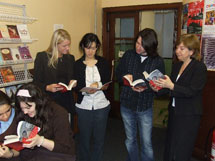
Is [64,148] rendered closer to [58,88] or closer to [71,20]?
[58,88]

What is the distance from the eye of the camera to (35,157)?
1457mm

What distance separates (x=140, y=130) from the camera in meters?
2.07

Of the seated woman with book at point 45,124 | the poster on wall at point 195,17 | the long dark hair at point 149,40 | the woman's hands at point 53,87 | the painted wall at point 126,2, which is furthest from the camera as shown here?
the painted wall at point 126,2

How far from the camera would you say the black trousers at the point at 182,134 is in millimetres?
1927

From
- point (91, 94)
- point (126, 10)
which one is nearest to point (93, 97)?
point (91, 94)

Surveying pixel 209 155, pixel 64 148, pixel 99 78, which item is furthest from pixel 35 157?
pixel 209 155

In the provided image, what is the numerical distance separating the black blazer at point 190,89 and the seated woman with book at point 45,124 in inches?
39.7

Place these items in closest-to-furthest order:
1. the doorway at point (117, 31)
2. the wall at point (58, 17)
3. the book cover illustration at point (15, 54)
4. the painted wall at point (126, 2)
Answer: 1. the book cover illustration at point (15, 54)
2. the wall at point (58, 17)
3. the painted wall at point (126, 2)
4. the doorway at point (117, 31)

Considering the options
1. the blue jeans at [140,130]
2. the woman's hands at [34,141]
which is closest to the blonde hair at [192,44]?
the blue jeans at [140,130]

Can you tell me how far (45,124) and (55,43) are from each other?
3.04 ft

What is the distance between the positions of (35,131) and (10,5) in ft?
5.13

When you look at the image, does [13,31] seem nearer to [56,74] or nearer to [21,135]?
[56,74]

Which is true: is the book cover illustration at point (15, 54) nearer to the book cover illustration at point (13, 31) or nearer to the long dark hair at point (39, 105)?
the book cover illustration at point (13, 31)

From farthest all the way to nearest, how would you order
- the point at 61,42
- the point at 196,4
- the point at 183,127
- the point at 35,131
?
the point at 196,4 < the point at 61,42 < the point at 183,127 < the point at 35,131
